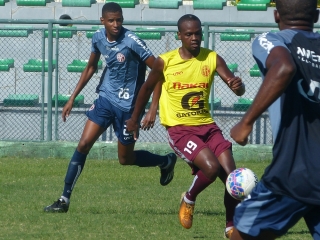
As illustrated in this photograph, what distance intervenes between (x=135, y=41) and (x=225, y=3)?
8.16 m

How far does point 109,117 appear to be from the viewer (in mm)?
8852

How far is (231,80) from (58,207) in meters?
2.61

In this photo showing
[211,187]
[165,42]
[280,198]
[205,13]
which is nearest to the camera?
[280,198]

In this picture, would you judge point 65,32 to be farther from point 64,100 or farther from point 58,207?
point 58,207

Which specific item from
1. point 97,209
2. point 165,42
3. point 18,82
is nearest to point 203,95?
point 97,209

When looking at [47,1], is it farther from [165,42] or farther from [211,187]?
[211,187]

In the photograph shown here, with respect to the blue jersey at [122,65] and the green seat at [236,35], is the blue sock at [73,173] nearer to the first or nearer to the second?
the blue jersey at [122,65]

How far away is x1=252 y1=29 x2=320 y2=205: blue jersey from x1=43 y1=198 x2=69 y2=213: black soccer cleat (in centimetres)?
458

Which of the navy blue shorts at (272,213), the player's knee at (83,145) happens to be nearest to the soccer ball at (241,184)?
the navy blue shorts at (272,213)

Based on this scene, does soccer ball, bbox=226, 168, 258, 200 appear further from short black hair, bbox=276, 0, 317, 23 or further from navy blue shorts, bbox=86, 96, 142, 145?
navy blue shorts, bbox=86, 96, 142, 145

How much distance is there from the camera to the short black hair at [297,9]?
4.27m

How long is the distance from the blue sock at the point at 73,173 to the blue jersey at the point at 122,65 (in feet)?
2.39

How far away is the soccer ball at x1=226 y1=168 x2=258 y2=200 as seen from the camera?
552 centimetres

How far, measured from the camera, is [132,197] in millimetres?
9891
